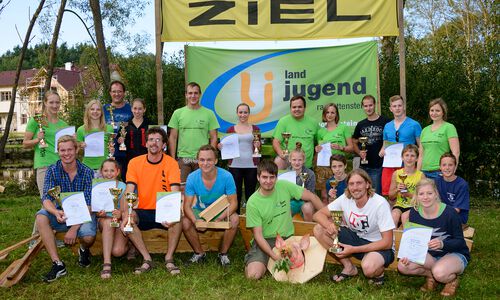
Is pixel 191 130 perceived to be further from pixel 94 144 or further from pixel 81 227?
pixel 81 227

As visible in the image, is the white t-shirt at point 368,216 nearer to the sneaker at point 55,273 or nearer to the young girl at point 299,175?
the young girl at point 299,175

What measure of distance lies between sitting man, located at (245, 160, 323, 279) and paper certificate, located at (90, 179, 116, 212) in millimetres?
1529

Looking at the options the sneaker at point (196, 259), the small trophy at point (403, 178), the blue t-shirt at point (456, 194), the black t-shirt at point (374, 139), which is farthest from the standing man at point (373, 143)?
the sneaker at point (196, 259)

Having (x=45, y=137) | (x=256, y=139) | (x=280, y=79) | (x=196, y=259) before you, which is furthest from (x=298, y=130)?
(x=45, y=137)

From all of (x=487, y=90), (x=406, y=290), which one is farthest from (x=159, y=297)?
(x=487, y=90)

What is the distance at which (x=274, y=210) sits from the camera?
550cm

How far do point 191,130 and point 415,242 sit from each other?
332cm

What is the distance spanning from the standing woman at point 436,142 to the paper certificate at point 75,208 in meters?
3.94

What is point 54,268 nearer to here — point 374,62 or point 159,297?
point 159,297

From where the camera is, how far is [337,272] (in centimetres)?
558

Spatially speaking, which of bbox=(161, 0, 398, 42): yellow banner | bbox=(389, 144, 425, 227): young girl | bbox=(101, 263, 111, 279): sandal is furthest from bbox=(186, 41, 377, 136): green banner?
bbox=(101, 263, 111, 279): sandal

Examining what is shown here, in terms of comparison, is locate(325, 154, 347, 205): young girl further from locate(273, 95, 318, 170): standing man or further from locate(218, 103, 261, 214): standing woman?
locate(218, 103, 261, 214): standing woman

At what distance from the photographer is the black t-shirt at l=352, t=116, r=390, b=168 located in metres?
6.92

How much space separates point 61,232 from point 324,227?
2.91 metres
